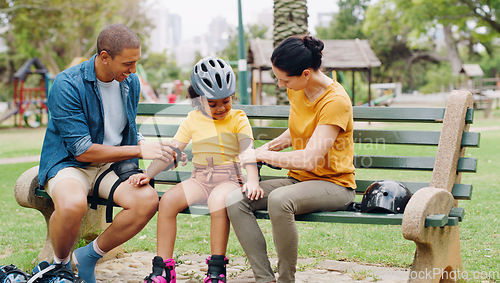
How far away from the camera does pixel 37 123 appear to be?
74.0ft

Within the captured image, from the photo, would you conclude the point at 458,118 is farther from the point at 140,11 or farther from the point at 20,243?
the point at 140,11

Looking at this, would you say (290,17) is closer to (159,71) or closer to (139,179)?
(139,179)

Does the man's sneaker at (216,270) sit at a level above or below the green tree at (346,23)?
below

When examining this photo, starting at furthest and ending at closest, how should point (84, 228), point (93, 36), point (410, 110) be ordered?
1. point (93, 36)
2. point (84, 228)
3. point (410, 110)

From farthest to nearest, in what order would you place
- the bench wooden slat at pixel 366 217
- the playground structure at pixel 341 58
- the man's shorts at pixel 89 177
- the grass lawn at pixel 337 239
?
the playground structure at pixel 341 58 < the grass lawn at pixel 337 239 < the man's shorts at pixel 89 177 < the bench wooden slat at pixel 366 217

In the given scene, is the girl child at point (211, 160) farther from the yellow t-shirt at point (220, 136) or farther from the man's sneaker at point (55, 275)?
the man's sneaker at point (55, 275)

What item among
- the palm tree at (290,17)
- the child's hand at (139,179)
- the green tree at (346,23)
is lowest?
the child's hand at (139,179)

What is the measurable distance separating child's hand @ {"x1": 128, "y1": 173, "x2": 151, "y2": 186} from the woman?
21.6 inches

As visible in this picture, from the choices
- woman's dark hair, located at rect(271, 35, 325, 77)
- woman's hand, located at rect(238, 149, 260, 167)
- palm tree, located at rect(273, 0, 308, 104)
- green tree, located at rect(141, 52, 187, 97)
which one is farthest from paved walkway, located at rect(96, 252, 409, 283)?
green tree, located at rect(141, 52, 187, 97)

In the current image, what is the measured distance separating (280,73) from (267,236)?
209 cm

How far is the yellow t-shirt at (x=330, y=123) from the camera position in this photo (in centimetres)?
316

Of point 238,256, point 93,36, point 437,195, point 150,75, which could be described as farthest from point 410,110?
point 150,75

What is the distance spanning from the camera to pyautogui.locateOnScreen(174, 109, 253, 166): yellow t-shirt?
3.46m

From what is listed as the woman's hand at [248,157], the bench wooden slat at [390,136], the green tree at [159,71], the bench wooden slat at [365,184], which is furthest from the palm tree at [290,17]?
the green tree at [159,71]
